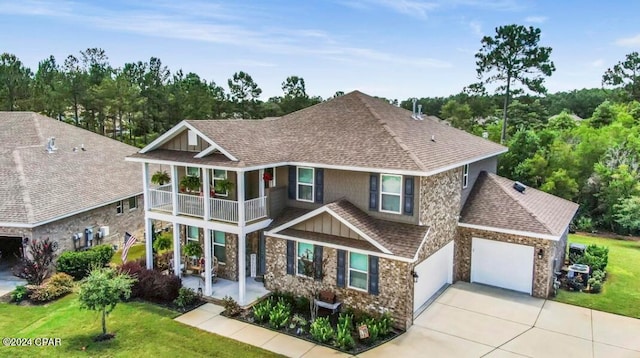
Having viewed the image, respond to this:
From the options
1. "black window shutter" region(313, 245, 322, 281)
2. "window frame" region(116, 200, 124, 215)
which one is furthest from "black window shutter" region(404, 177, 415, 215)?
"window frame" region(116, 200, 124, 215)

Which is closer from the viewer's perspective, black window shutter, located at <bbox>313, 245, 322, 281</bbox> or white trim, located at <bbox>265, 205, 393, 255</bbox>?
white trim, located at <bbox>265, 205, 393, 255</bbox>

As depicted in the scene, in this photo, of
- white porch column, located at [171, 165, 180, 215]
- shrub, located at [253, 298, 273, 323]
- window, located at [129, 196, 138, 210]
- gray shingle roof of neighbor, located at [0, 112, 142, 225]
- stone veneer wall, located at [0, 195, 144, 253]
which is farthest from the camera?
window, located at [129, 196, 138, 210]

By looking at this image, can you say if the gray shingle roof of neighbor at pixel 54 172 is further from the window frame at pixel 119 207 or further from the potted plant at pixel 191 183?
the potted plant at pixel 191 183

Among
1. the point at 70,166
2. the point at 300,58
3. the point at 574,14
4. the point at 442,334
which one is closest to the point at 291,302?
the point at 442,334

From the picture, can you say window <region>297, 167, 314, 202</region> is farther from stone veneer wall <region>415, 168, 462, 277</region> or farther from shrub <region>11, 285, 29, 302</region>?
shrub <region>11, 285, 29, 302</region>

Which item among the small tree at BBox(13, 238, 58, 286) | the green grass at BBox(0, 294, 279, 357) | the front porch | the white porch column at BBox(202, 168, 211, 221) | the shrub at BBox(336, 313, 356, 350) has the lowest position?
the green grass at BBox(0, 294, 279, 357)

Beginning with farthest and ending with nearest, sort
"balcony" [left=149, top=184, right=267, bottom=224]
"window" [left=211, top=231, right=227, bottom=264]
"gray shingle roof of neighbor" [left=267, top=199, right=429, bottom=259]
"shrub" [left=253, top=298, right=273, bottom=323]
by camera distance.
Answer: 1. "window" [left=211, top=231, right=227, bottom=264]
2. "balcony" [left=149, top=184, right=267, bottom=224]
3. "shrub" [left=253, top=298, right=273, bottom=323]
4. "gray shingle roof of neighbor" [left=267, top=199, right=429, bottom=259]

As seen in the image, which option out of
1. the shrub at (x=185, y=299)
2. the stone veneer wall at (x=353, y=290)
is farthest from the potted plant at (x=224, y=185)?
the shrub at (x=185, y=299)

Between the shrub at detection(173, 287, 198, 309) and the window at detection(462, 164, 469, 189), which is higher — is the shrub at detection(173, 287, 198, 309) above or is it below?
below
